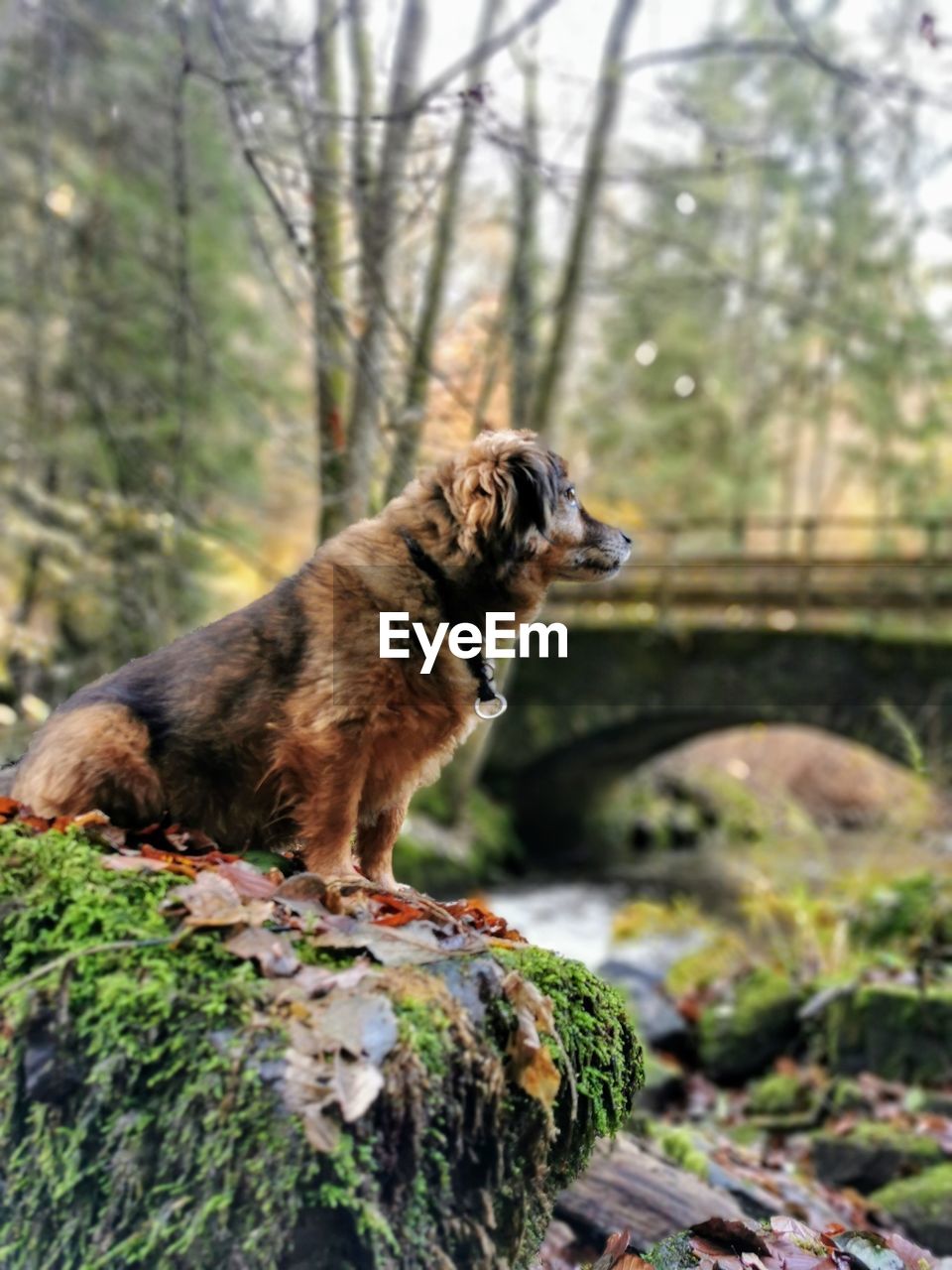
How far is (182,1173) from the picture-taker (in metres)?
2.28

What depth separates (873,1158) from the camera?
246 inches

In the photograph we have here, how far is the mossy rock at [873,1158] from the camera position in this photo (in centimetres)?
618

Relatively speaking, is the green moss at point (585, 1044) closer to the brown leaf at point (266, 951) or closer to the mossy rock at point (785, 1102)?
the brown leaf at point (266, 951)

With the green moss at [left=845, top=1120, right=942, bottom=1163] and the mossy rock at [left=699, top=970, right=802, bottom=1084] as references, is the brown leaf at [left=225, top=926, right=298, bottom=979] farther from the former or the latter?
the mossy rock at [left=699, top=970, right=802, bottom=1084]

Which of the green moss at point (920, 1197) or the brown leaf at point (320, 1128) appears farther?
the green moss at point (920, 1197)

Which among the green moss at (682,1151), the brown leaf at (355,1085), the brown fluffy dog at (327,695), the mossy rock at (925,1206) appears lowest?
the mossy rock at (925,1206)

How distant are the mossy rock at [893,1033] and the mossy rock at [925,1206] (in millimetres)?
1556

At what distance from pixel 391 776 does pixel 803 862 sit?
1429cm

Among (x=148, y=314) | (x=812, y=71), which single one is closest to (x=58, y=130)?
(x=148, y=314)

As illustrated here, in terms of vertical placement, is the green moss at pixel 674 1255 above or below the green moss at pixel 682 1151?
above

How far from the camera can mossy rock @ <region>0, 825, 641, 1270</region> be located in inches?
87.5

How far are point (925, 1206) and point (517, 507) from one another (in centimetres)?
447

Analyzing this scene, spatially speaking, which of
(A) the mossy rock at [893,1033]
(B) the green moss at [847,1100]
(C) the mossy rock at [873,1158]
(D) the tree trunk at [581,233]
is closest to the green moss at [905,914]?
(A) the mossy rock at [893,1033]

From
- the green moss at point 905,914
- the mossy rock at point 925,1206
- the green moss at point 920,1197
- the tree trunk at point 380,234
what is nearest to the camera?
the mossy rock at point 925,1206
